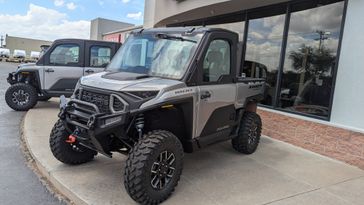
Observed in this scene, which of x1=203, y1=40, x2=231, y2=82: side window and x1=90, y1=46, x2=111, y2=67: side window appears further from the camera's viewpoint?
x1=90, y1=46, x2=111, y2=67: side window

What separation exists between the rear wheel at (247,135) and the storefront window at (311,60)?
1568 millimetres

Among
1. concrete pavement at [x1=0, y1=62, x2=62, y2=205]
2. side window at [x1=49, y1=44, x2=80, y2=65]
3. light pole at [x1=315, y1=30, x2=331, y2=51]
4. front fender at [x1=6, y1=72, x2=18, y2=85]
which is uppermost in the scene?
light pole at [x1=315, y1=30, x2=331, y2=51]

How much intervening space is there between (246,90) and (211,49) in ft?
4.33

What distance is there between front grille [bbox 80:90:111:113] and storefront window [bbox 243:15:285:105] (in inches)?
175

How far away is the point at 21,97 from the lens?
928cm

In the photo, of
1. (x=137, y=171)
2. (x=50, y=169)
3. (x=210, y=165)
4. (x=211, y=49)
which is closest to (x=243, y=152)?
(x=210, y=165)

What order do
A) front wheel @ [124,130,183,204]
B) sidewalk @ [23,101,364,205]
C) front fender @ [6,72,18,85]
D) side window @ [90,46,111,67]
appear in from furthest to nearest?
side window @ [90,46,111,67] → front fender @ [6,72,18,85] → sidewalk @ [23,101,364,205] → front wheel @ [124,130,183,204]

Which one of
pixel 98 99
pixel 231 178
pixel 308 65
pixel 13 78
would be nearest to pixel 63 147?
pixel 98 99

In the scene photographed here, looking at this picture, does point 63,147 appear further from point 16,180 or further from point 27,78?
point 27,78

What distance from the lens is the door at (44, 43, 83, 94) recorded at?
9.32 metres

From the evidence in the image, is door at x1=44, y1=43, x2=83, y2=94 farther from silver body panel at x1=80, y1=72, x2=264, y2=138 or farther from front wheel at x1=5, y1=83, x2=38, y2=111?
silver body panel at x1=80, y1=72, x2=264, y2=138

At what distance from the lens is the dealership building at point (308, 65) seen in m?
5.83

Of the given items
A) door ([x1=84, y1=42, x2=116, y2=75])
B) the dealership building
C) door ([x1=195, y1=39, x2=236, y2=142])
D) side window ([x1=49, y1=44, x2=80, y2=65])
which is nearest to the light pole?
the dealership building

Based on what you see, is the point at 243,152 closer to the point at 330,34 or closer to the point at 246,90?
the point at 246,90
